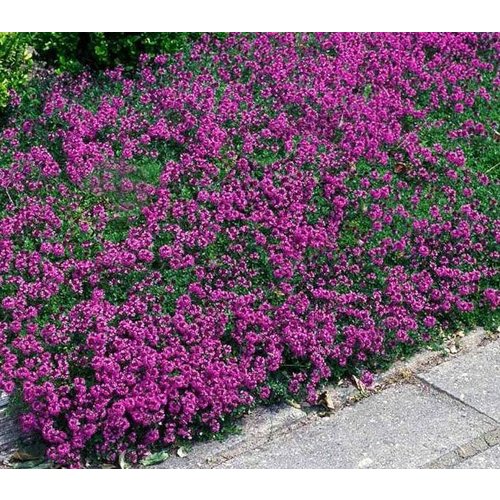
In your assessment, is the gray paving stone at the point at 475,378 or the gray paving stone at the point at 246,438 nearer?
the gray paving stone at the point at 246,438

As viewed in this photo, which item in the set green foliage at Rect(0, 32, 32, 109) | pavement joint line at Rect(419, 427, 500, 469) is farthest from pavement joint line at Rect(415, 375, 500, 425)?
green foliage at Rect(0, 32, 32, 109)

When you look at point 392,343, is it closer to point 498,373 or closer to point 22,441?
point 498,373

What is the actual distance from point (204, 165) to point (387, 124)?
149cm

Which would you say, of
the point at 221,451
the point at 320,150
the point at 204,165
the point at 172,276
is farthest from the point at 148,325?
the point at 320,150

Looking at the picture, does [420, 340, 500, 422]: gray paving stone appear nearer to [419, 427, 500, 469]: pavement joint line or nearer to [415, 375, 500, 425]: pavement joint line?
[415, 375, 500, 425]: pavement joint line

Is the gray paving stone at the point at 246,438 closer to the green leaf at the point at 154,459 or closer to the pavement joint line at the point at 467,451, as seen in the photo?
the green leaf at the point at 154,459

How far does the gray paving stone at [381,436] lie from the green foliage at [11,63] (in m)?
3.29

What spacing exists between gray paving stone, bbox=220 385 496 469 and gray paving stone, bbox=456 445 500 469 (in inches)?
5.2

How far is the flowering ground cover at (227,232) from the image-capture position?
526 centimetres

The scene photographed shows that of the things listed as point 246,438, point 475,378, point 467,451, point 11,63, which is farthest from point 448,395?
point 11,63

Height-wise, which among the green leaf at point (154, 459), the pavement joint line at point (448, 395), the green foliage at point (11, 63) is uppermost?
the green foliage at point (11, 63)

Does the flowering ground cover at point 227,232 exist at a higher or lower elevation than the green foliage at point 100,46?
lower

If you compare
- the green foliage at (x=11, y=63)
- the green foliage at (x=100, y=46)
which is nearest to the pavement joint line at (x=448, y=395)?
the green foliage at (x=100, y=46)

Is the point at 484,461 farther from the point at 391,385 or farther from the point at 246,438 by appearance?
→ the point at 246,438
